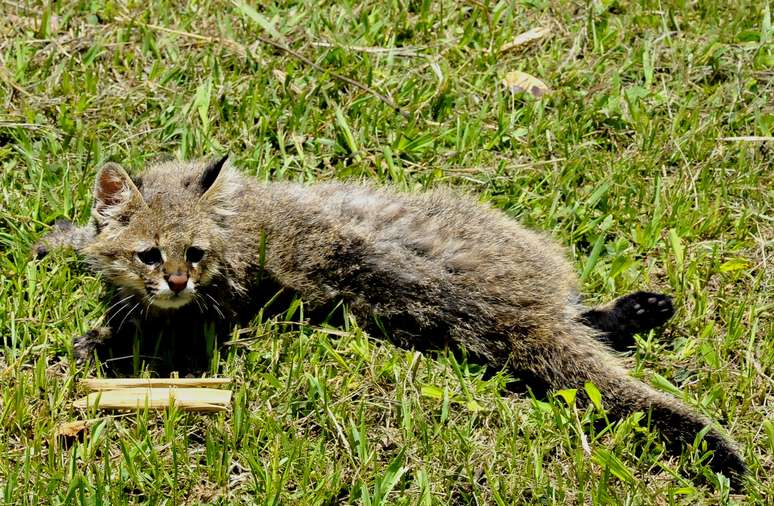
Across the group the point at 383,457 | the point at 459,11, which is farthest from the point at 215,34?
the point at 383,457

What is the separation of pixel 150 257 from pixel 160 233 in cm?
15

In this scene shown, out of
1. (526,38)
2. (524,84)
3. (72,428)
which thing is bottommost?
(72,428)

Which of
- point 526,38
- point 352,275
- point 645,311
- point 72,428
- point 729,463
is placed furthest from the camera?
point 526,38

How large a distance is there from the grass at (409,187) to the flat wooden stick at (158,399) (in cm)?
7

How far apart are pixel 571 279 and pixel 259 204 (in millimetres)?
1862

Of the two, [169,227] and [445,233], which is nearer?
[169,227]

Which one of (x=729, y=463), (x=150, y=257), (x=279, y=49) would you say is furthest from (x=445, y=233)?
(x=279, y=49)

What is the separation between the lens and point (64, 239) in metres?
6.11

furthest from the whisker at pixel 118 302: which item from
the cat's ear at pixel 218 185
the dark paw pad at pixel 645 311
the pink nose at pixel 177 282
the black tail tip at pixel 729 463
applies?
the black tail tip at pixel 729 463

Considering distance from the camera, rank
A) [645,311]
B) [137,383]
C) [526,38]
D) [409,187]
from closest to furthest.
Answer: [137,383], [645,311], [409,187], [526,38]

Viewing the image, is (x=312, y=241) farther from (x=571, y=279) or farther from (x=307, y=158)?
(x=571, y=279)

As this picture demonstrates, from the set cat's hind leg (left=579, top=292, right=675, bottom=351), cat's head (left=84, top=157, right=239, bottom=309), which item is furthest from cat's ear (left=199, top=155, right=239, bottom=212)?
cat's hind leg (left=579, top=292, right=675, bottom=351)

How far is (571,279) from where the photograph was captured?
613 centimetres

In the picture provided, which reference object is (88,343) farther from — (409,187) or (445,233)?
(409,187)
